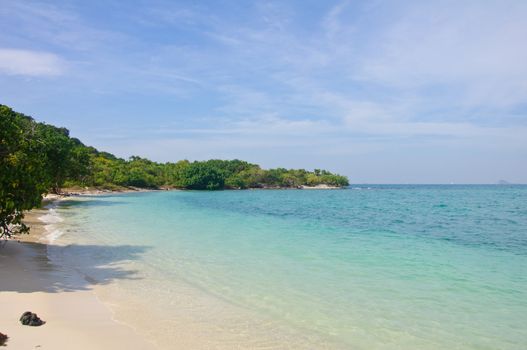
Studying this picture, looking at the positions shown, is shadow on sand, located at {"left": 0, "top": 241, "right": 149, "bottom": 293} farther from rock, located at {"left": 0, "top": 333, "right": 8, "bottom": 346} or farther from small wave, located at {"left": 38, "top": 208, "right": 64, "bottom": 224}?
small wave, located at {"left": 38, "top": 208, "right": 64, "bottom": 224}

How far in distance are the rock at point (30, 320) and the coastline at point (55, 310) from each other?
0.07m

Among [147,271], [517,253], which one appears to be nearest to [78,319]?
[147,271]

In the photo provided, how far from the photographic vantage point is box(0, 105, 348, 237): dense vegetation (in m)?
11.0

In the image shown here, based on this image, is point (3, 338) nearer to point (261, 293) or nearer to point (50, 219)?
point (261, 293)

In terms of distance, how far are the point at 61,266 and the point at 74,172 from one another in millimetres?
39253

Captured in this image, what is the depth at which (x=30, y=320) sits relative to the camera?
6.31 meters

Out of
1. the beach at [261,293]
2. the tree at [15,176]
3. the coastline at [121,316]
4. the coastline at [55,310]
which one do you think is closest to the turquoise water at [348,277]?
the beach at [261,293]

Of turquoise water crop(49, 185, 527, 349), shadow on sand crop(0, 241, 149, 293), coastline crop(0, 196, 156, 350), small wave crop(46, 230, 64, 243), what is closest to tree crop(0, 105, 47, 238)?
shadow on sand crop(0, 241, 149, 293)

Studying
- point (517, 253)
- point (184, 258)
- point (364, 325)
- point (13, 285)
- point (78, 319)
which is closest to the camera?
point (78, 319)

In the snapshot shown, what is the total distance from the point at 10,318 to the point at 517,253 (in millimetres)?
16255

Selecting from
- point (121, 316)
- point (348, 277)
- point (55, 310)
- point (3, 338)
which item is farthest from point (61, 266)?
point (348, 277)

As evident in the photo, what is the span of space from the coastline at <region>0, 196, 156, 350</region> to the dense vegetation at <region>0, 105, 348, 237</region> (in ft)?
5.60

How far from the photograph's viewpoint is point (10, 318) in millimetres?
6527

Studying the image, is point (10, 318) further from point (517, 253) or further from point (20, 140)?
point (517, 253)
